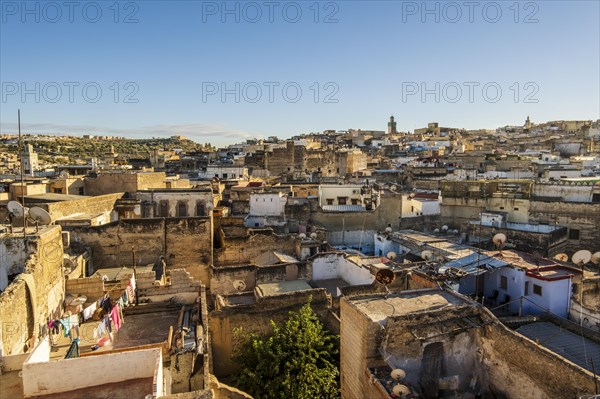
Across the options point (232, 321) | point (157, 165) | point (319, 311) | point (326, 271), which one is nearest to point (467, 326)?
point (319, 311)

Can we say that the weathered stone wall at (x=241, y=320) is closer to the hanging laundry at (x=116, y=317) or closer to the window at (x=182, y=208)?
the hanging laundry at (x=116, y=317)

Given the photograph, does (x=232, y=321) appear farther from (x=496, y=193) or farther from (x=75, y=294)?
(x=496, y=193)

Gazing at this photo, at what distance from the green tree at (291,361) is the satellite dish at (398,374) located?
4760mm

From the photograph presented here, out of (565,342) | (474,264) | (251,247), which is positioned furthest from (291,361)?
(251,247)

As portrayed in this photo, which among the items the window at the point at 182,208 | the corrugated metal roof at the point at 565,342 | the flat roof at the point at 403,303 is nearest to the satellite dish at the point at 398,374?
the flat roof at the point at 403,303

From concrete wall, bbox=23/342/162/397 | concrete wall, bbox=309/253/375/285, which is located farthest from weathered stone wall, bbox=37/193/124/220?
concrete wall, bbox=23/342/162/397

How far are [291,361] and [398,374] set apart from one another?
18.1ft

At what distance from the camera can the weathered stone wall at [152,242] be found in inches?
742

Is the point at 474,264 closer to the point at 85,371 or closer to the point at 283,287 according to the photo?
the point at 283,287

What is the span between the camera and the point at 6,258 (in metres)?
11.7

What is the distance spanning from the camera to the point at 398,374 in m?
8.55

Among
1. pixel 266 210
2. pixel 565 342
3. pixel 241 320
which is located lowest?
pixel 241 320

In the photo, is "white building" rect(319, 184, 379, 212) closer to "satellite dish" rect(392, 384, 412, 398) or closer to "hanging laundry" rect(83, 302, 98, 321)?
"hanging laundry" rect(83, 302, 98, 321)

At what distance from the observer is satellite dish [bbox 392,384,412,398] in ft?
26.3
